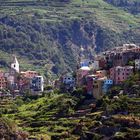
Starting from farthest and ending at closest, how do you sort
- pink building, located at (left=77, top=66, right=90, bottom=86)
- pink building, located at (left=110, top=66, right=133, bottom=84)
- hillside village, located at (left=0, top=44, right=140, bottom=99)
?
pink building, located at (left=77, top=66, right=90, bottom=86)
hillside village, located at (left=0, top=44, right=140, bottom=99)
pink building, located at (left=110, top=66, right=133, bottom=84)

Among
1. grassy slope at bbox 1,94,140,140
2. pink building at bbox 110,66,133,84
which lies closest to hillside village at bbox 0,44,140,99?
pink building at bbox 110,66,133,84

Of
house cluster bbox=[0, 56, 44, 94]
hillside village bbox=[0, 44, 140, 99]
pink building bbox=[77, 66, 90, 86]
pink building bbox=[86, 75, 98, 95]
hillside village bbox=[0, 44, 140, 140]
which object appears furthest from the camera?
house cluster bbox=[0, 56, 44, 94]

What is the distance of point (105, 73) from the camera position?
120500mm

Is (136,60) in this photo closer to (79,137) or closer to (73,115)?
(73,115)

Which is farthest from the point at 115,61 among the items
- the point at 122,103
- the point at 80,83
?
the point at 122,103

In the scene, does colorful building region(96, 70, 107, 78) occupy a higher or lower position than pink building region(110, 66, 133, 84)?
lower

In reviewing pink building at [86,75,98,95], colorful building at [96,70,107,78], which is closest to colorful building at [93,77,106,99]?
pink building at [86,75,98,95]

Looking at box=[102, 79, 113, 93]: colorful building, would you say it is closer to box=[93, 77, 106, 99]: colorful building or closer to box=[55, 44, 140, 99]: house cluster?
box=[55, 44, 140, 99]: house cluster

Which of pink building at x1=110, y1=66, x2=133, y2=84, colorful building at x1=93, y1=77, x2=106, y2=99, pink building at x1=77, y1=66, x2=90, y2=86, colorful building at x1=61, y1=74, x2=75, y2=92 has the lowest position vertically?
colorful building at x1=61, y1=74, x2=75, y2=92

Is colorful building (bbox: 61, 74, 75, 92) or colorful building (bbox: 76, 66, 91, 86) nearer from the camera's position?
colorful building (bbox: 76, 66, 91, 86)

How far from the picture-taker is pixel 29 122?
108375 millimetres

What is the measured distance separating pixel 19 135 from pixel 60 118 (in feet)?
42.9

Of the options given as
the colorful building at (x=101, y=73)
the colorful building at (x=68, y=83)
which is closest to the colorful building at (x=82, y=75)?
the colorful building at (x=68, y=83)

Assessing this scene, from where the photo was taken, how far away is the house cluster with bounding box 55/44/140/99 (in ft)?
373
